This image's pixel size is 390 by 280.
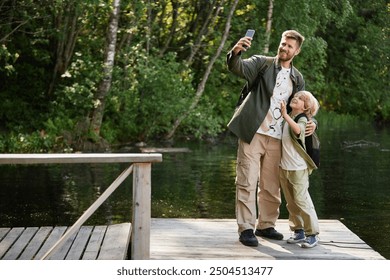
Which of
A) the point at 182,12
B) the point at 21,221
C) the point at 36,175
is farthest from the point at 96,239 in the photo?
the point at 182,12

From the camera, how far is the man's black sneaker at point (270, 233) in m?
7.13

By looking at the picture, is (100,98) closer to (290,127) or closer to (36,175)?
(36,175)

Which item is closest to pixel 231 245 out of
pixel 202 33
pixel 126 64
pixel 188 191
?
pixel 188 191

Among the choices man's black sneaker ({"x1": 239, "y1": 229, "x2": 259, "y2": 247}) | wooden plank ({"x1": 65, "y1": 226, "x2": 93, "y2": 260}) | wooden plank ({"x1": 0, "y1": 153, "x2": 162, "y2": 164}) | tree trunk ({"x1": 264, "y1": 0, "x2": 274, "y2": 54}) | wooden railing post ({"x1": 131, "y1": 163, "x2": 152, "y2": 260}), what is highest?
tree trunk ({"x1": 264, "y1": 0, "x2": 274, "y2": 54})

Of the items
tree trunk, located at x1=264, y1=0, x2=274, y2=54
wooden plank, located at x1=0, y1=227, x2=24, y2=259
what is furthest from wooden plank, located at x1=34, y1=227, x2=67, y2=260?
tree trunk, located at x1=264, y1=0, x2=274, y2=54

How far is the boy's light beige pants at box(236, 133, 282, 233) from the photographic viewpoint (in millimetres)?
6828

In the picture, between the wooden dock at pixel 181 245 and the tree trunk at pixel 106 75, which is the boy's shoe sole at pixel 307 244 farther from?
the tree trunk at pixel 106 75

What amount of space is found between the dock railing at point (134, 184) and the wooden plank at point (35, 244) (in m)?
0.55

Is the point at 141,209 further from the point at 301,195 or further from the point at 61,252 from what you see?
the point at 301,195

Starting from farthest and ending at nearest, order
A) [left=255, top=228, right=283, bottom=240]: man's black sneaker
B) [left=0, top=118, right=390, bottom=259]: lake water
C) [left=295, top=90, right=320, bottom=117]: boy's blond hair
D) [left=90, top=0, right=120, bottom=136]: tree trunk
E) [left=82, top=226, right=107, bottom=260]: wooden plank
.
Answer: [left=90, top=0, right=120, bottom=136]: tree trunk < [left=0, top=118, right=390, bottom=259]: lake water < [left=255, top=228, right=283, bottom=240]: man's black sneaker < [left=295, top=90, right=320, bottom=117]: boy's blond hair < [left=82, top=226, right=107, bottom=260]: wooden plank

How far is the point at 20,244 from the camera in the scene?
6.92 m

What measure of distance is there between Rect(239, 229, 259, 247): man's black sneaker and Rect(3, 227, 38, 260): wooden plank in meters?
1.85

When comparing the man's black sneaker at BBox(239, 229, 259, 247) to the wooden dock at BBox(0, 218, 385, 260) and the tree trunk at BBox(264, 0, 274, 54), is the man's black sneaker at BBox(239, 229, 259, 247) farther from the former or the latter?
the tree trunk at BBox(264, 0, 274, 54)

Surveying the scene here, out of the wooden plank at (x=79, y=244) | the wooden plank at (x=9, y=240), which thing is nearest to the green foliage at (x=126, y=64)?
the wooden plank at (x=9, y=240)
